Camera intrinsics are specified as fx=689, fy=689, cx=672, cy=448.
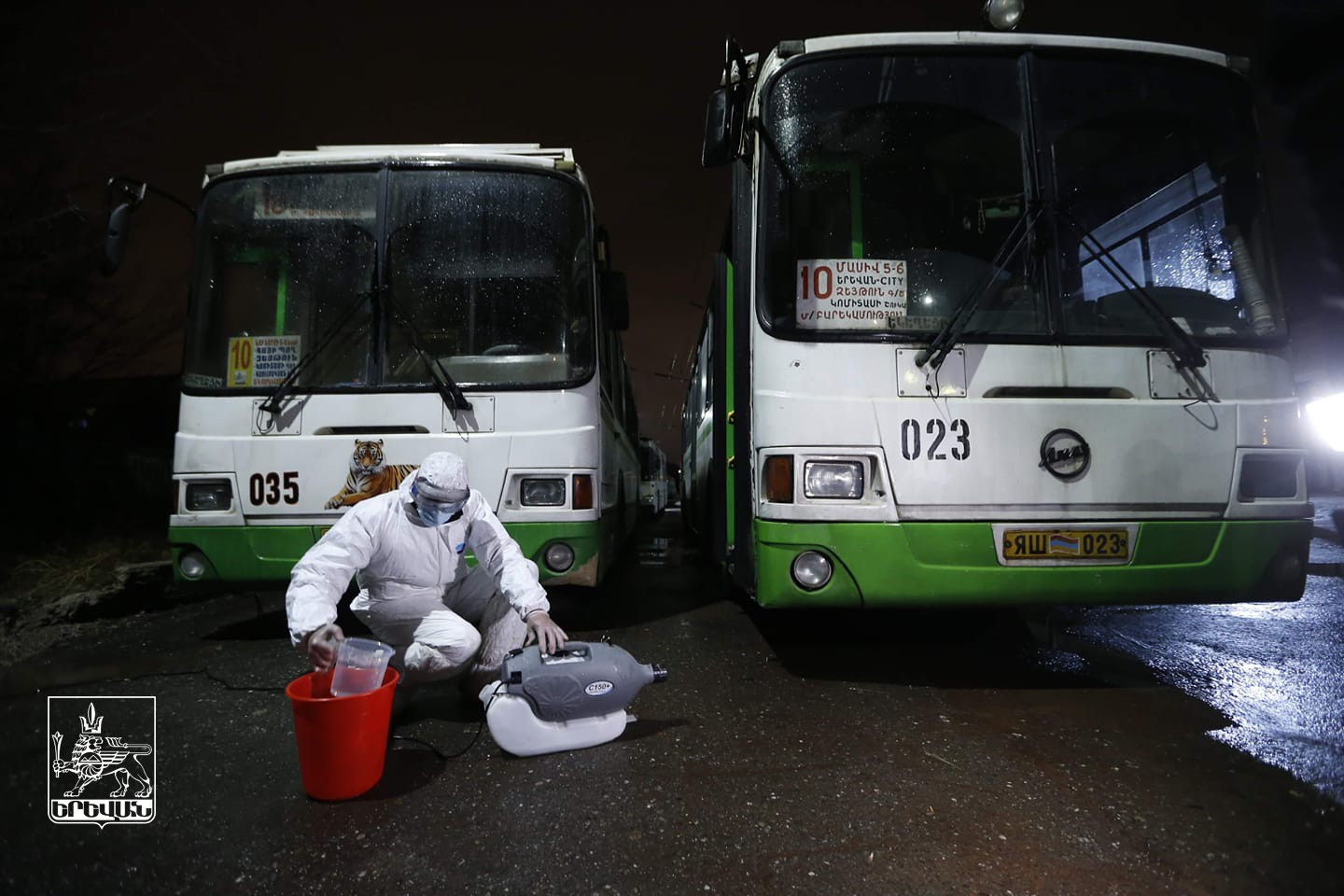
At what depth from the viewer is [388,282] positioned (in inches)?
164

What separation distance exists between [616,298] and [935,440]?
250cm

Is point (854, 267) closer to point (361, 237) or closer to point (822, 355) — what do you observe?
point (822, 355)

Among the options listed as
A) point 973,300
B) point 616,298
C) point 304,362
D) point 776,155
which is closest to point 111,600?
point 304,362

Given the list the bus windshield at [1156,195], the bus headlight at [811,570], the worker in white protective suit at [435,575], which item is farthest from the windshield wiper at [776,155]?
the worker in white protective suit at [435,575]

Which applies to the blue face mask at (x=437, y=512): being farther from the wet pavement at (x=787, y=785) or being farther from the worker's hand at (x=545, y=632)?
the wet pavement at (x=787, y=785)

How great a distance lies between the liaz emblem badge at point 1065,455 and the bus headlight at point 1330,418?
12.9 m

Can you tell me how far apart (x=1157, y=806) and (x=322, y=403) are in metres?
4.25

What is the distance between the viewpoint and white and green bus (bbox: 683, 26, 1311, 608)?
3186 millimetres

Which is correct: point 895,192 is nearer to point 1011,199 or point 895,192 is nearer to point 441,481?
point 1011,199

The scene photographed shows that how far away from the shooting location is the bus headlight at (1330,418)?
12352 millimetres

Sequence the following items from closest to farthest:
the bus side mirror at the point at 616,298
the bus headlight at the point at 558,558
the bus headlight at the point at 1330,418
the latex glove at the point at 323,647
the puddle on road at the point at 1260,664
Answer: the latex glove at the point at 323,647 → the puddle on road at the point at 1260,664 → the bus headlight at the point at 558,558 → the bus side mirror at the point at 616,298 → the bus headlight at the point at 1330,418

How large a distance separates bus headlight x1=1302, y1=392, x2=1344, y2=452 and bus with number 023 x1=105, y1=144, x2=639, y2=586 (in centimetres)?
1427

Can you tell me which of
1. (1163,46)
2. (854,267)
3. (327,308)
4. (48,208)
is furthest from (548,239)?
(48,208)
